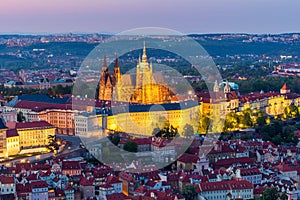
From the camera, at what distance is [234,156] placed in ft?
66.7

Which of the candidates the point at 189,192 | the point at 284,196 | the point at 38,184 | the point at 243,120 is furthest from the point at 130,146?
the point at 243,120

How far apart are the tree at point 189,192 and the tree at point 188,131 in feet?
25.4

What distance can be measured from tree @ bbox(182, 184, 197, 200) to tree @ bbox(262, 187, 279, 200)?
4.99 ft

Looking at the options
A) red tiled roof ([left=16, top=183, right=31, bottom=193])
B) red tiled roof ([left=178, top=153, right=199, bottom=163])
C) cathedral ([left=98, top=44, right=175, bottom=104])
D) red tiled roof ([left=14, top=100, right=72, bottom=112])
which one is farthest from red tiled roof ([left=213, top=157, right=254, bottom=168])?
cathedral ([left=98, top=44, right=175, bottom=104])

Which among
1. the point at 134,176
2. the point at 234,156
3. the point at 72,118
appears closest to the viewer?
the point at 134,176

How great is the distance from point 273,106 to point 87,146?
13134mm

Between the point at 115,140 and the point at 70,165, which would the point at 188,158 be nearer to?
the point at 70,165

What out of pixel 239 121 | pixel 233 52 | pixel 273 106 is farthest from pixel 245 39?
pixel 239 121

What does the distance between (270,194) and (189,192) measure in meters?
1.76

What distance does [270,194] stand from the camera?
16.1 metres

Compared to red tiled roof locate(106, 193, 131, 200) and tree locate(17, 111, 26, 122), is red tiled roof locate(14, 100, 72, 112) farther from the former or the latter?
red tiled roof locate(106, 193, 131, 200)

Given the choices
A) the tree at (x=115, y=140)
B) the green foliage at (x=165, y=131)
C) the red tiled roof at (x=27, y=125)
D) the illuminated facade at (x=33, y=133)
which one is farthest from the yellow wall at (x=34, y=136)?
the green foliage at (x=165, y=131)

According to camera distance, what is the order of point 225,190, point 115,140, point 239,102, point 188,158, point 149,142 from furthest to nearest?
point 239,102
point 115,140
point 149,142
point 188,158
point 225,190

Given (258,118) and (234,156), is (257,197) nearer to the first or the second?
(234,156)
